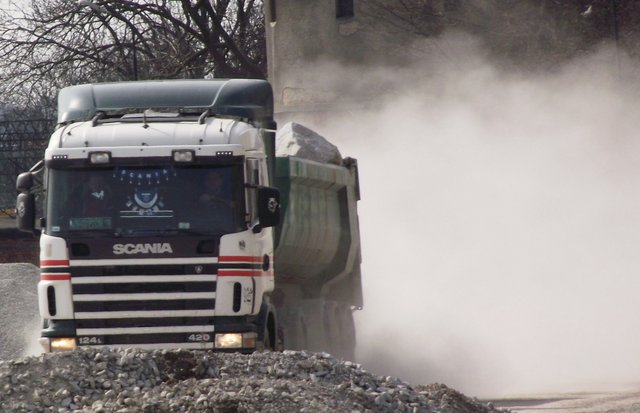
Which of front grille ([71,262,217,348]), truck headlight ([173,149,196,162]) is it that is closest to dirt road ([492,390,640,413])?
front grille ([71,262,217,348])

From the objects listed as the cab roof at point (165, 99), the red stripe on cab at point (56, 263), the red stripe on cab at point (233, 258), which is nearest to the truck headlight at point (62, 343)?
the red stripe on cab at point (56, 263)

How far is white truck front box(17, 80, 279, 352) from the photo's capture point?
13.0 metres

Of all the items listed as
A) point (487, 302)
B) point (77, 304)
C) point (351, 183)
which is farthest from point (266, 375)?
point (487, 302)

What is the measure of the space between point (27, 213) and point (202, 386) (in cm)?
477

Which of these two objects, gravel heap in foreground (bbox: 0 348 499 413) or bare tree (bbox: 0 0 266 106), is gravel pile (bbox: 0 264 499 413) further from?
bare tree (bbox: 0 0 266 106)

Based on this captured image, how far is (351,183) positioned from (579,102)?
1429 centimetres

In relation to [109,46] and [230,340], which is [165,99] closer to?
[230,340]

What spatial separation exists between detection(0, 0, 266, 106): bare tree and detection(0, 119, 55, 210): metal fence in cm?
91

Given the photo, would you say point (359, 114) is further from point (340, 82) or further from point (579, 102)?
point (579, 102)

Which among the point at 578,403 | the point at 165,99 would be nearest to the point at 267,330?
the point at 165,99

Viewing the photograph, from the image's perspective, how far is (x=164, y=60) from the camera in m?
41.0

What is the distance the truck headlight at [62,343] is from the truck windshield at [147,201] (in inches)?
37.6

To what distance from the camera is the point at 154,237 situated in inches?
509

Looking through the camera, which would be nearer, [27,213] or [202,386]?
[202,386]
